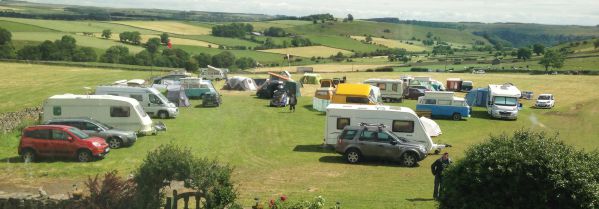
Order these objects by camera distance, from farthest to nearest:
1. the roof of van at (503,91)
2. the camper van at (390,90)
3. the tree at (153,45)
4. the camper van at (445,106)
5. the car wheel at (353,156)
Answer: the tree at (153,45) → the camper van at (390,90) → the roof of van at (503,91) → the camper van at (445,106) → the car wheel at (353,156)

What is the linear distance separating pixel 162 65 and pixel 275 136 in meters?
55.5

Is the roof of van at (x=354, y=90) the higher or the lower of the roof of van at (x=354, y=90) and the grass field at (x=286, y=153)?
the higher

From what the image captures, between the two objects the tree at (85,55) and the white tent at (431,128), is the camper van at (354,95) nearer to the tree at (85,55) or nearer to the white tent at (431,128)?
the white tent at (431,128)

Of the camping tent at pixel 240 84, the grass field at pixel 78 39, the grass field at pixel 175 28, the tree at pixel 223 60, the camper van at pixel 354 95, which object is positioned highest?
the grass field at pixel 175 28

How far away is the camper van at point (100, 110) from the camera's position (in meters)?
22.8

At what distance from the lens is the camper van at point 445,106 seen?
104ft

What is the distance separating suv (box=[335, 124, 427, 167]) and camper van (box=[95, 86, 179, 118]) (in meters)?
12.5

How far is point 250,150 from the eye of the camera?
21.1 m

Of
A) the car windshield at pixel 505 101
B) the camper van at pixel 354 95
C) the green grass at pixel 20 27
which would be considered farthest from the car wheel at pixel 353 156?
the green grass at pixel 20 27

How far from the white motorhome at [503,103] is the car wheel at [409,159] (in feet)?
51.8

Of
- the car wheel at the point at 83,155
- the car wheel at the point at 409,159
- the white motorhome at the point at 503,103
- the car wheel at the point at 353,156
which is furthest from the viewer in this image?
the white motorhome at the point at 503,103

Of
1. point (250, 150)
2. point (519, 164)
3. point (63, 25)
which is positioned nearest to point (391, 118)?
point (250, 150)

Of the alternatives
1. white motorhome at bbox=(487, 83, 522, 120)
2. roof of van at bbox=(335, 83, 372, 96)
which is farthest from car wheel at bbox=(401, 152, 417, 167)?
white motorhome at bbox=(487, 83, 522, 120)

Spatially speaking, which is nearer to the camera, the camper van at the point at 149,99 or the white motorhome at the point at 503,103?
the camper van at the point at 149,99
